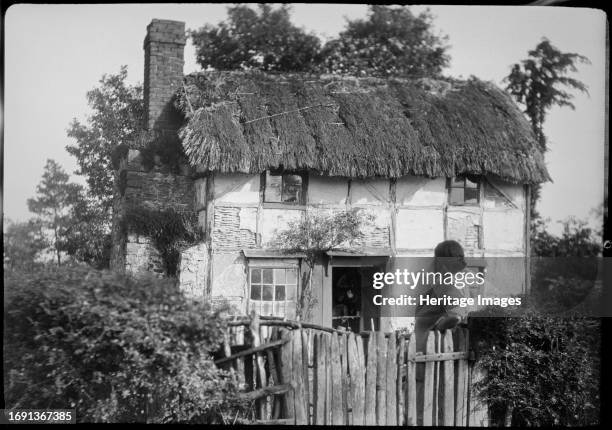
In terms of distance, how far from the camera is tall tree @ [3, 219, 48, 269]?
5910 mm

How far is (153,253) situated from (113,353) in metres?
1.76

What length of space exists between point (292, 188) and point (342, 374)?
253cm

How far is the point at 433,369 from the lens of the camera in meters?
5.86

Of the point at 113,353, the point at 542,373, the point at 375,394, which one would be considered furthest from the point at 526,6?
the point at 113,353

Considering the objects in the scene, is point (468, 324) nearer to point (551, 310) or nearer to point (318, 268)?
point (551, 310)

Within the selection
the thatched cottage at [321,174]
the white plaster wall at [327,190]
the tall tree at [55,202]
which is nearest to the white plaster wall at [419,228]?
the thatched cottage at [321,174]

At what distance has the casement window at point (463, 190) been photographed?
803 centimetres

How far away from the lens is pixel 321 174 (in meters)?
7.82

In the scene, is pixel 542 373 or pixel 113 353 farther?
pixel 542 373

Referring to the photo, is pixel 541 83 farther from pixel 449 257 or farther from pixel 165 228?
pixel 165 228

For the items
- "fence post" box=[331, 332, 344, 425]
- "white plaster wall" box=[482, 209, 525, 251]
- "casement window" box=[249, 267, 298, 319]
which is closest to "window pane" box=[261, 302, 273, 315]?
"casement window" box=[249, 267, 298, 319]

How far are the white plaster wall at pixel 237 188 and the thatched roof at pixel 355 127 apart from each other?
0.31ft

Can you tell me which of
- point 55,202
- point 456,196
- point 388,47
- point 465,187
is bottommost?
point 55,202

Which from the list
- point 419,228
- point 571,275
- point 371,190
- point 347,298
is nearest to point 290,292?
point 347,298
